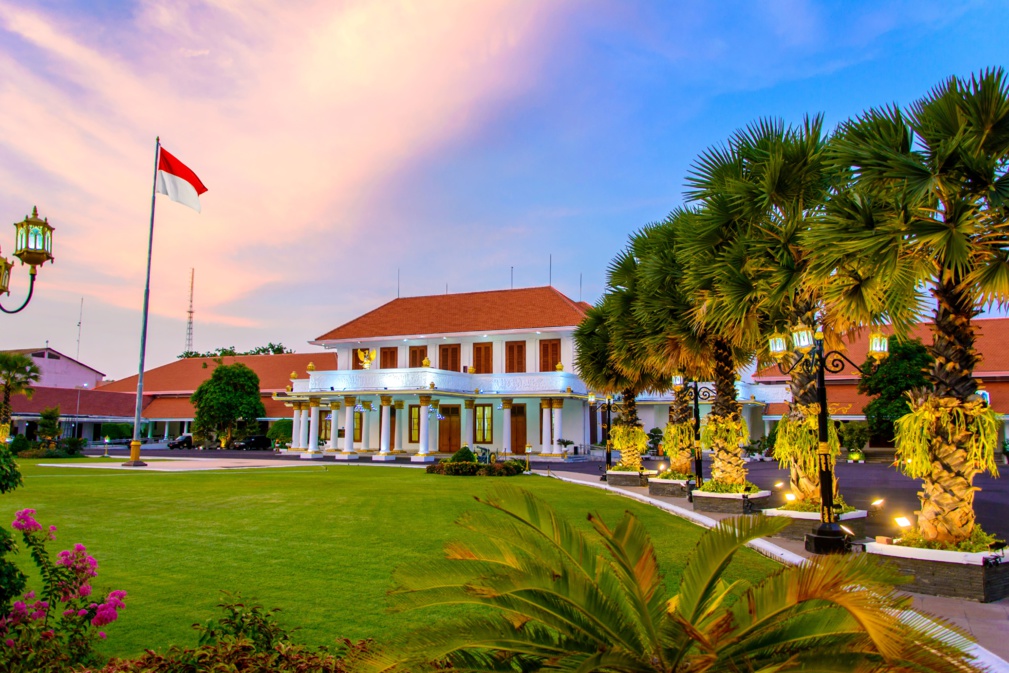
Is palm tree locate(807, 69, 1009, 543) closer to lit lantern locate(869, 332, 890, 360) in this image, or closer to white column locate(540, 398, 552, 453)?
lit lantern locate(869, 332, 890, 360)

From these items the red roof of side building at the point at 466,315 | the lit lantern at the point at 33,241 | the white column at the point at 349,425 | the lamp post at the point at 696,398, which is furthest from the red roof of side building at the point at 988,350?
the lit lantern at the point at 33,241

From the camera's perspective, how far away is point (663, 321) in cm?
1705

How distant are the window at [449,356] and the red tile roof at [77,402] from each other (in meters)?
27.1

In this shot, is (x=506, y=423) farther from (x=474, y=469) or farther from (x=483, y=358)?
(x=474, y=469)

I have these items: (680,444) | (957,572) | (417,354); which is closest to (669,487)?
(680,444)

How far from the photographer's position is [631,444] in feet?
76.3

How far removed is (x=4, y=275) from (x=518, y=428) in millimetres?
34486

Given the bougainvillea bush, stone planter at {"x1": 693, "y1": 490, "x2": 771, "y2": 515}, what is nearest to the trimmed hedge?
stone planter at {"x1": 693, "y1": 490, "x2": 771, "y2": 515}

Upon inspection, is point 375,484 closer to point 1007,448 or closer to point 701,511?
point 701,511

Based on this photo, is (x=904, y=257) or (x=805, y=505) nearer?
(x=904, y=257)

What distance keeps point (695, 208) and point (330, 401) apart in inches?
1279

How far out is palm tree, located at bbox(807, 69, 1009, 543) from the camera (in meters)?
7.76

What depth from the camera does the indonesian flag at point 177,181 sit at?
2795 cm

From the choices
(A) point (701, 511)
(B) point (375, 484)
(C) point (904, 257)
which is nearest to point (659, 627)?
(C) point (904, 257)
